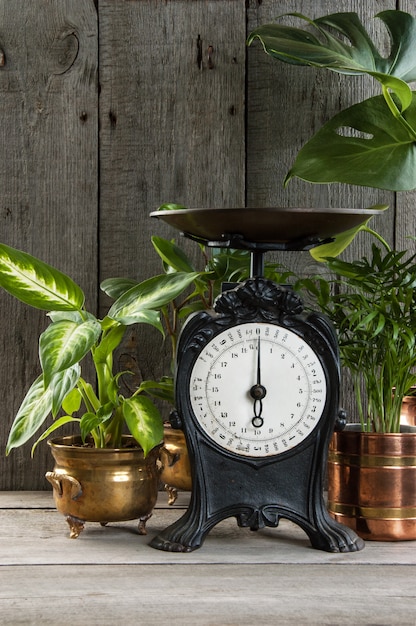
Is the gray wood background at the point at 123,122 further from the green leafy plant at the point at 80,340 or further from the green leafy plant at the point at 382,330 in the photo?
the green leafy plant at the point at 382,330

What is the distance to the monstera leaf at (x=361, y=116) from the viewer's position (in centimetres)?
137

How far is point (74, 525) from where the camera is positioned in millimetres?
1348

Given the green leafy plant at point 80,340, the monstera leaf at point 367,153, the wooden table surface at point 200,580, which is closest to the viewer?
the wooden table surface at point 200,580

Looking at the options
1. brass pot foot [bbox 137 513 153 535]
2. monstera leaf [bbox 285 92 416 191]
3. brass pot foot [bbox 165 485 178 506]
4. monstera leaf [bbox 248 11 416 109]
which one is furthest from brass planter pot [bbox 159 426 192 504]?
A: monstera leaf [bbox 248 11 416 109]

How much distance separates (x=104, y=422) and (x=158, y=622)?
0.46 metres

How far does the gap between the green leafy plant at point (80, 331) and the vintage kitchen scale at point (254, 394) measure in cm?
7

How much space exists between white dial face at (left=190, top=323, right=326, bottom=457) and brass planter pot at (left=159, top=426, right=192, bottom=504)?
0.80 feet

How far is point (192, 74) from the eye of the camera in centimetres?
169

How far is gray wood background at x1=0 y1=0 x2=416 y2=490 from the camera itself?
5.53 ft

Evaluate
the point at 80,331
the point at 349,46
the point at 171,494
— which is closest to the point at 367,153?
the point at 349,46

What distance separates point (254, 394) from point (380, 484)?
0.89ft

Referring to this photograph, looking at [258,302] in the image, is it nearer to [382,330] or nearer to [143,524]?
[382,330]

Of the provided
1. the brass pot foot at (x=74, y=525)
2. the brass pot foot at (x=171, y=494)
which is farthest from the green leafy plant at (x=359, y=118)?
the brass pot foot at (x=74, y=525)

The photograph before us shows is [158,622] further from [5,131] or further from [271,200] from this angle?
[5,131]
